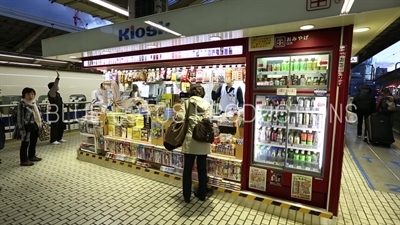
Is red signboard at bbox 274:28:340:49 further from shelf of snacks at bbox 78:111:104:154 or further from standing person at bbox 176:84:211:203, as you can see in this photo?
shelf of snacks at bbox 78:111:104:154

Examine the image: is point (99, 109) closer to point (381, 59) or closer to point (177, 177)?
point (177, 177)

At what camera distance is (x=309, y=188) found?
298cm

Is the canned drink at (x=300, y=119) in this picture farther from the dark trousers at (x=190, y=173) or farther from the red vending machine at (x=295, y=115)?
the dark trousers at (x=190, y=173)

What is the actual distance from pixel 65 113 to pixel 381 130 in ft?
38.2

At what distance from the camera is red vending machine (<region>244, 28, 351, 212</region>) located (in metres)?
2.82

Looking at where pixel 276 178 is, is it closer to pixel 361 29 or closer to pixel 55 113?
pixel 361 29

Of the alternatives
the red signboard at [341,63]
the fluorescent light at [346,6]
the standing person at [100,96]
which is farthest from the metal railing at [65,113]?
the fluorescent light at [346,6]

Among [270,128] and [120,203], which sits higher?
[270,128]

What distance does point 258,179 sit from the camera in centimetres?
330

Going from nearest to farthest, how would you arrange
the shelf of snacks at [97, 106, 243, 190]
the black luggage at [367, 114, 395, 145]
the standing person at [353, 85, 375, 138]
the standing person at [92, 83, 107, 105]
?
the shelf of snacks at [97, 106, 243, 190] < the standing person at [92, 83, 107, 105] < the black luggage at [367, 114, 395, 145] < the standing person at [353, 85, 375, 138]

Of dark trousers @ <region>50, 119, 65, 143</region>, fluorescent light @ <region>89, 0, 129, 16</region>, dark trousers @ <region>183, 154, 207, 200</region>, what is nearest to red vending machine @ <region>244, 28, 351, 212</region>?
dark trousers @ <region>183, 154, 207, 200</region>

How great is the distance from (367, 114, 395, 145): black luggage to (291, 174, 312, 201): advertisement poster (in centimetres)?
539

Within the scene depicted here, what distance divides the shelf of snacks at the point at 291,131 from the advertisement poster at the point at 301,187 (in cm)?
11

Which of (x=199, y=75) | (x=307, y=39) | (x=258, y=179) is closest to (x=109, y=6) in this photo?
(x=199, y=75)
